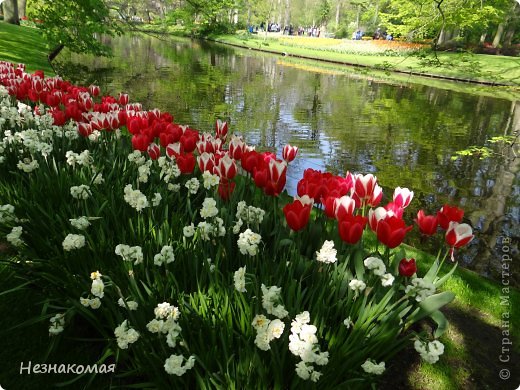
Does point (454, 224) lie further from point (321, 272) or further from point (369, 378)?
point (369, 378)

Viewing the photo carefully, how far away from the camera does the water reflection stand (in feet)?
25.0

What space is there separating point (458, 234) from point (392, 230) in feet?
1.46

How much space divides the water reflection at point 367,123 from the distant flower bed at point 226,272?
3518 millimetres

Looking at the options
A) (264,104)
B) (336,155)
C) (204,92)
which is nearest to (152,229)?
(336,155)

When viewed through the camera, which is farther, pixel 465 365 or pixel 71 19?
pixel 71 19

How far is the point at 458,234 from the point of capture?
225cm

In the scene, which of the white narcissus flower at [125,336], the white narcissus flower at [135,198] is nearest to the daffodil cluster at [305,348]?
the white narcissus flower at [125,336]

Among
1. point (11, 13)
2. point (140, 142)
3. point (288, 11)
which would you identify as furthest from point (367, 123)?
point (288, 11)

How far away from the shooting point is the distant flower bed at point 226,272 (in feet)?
5.85

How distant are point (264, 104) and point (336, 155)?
21.2 feet

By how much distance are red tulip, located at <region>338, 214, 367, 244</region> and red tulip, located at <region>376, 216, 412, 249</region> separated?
4.1 inches

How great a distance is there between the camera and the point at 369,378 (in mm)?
1762

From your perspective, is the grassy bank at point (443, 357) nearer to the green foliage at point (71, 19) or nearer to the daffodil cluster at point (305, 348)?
the daffodil cluster at point (305, 348)

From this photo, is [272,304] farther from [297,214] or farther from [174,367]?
[297,214]
